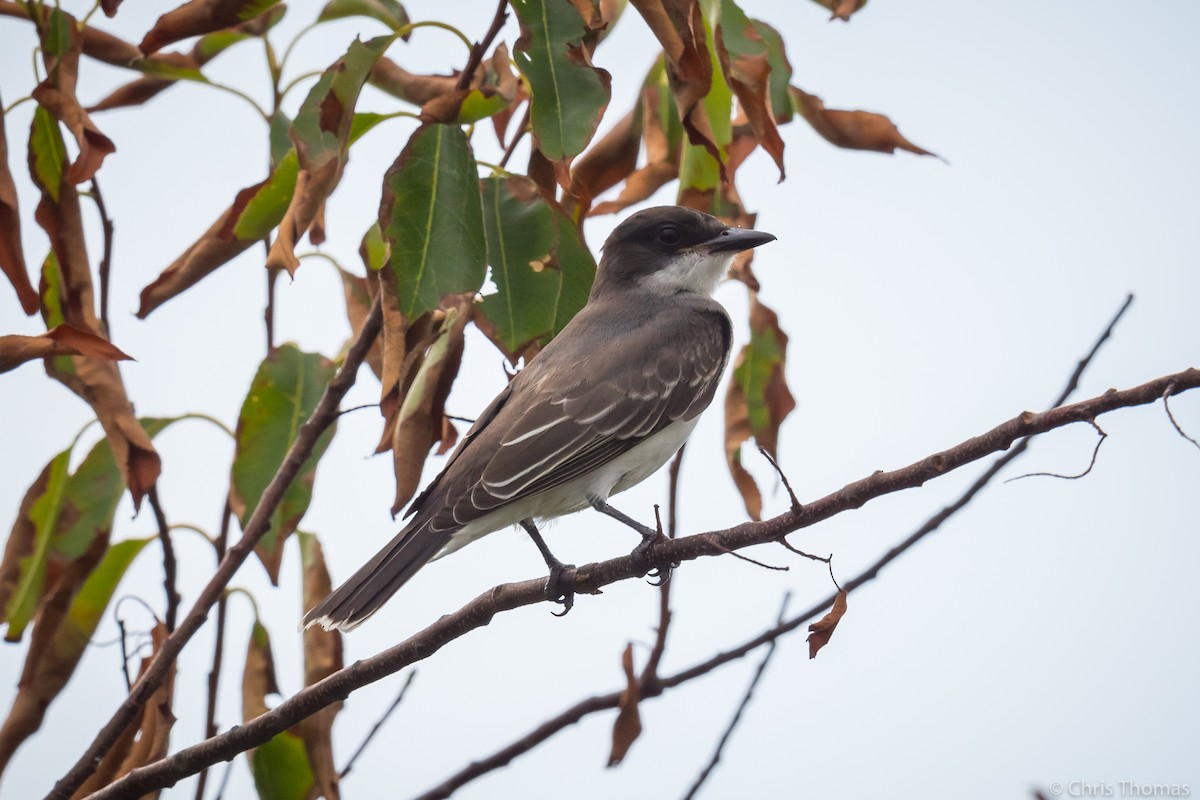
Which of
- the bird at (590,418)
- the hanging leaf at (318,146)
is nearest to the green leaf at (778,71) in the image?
the bird at (590,418)

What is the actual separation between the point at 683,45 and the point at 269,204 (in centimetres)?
135

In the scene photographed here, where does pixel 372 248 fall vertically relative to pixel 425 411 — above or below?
above

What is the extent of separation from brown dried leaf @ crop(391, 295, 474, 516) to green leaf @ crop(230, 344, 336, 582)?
573 millimetres

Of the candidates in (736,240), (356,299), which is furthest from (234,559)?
(736,240)

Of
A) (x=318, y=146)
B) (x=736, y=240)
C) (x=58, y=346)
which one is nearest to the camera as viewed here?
(x=58, y=346)

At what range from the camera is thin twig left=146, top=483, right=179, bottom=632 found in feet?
13.4

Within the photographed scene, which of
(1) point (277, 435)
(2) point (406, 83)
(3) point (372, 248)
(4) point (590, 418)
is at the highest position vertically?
(2) point (406, 83)

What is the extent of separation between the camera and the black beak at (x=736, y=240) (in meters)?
5.24

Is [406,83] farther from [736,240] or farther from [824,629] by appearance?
[824,629]

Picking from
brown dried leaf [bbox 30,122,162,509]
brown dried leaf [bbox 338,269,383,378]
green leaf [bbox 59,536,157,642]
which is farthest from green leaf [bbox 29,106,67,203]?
green leaf [bbox 59,536,157,642]

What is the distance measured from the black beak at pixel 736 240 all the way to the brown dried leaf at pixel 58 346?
2826 millimetres

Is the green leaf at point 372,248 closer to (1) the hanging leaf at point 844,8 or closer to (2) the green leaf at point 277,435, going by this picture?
(2) the green leaf at point 277,435

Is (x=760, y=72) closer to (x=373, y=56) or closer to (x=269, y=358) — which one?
(x=373, y=56)

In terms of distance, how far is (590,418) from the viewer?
4766mm
